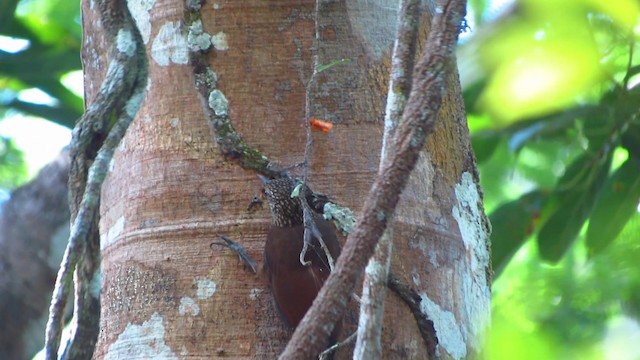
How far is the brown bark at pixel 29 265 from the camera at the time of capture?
3695mm

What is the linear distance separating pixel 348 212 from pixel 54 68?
9.16ft

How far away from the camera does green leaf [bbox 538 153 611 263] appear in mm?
3004

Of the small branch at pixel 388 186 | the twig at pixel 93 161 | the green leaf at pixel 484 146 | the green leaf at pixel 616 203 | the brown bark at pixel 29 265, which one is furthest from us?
the brown bark at pixel 29 265

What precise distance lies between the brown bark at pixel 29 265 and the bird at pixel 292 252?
2320 mm

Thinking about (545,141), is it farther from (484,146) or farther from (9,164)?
(9,164)

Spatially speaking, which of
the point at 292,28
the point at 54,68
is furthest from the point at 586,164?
the point at 54,68

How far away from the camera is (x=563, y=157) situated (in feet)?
12.0

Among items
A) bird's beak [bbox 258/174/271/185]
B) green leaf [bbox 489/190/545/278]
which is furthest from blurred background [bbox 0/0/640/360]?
bird's beak [bbox 258/174/271/185]

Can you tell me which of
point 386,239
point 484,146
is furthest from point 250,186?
point 484,146

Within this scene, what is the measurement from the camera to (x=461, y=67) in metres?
3.02

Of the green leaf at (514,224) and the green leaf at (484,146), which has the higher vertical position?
the green leaf at (484,146)

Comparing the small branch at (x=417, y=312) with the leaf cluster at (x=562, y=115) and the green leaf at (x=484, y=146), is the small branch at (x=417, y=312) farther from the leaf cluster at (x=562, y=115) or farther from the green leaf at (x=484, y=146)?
the green leaf at (x=484, y=146)

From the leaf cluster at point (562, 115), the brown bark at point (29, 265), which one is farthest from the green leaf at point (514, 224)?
the brown bark at point (29, 265)

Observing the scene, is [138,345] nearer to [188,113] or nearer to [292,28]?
[188,113]
